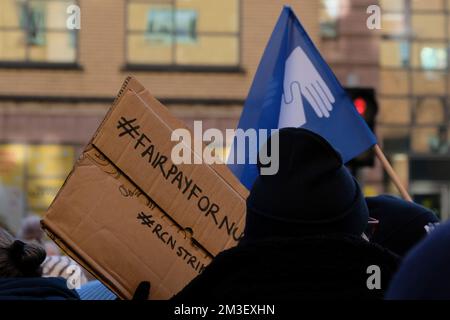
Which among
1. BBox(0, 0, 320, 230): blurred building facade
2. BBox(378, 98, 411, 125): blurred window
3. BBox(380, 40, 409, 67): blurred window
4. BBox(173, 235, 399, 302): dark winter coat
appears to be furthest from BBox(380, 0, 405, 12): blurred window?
BBox(173, 235, 399, 302): dark winter coat

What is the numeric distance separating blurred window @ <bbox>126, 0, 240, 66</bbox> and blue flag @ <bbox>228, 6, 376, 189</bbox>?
1013cm

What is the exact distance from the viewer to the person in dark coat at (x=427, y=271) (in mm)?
1234

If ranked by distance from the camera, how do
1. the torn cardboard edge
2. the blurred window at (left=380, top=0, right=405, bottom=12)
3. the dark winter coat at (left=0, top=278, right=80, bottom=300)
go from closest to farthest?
the torn cardboard edge, the dark winter coat at (left=0, top=278, right=80, bottom=300), the blurred window at (left=380, top=0, right=405, bottom=12)

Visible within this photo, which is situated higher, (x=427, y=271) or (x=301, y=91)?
(x=301, y=91)

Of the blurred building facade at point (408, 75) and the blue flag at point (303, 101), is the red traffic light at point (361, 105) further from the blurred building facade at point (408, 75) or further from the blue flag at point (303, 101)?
the blurred building facade at point (408, 75)

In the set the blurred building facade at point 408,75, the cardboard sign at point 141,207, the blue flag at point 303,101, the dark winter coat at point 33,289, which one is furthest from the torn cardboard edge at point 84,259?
the blurred building facade at point 408,75

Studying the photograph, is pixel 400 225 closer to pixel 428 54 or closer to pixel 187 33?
pixel 187 33

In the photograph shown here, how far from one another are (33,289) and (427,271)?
1501 millimetres

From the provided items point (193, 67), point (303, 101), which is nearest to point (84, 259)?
point (303, 101)

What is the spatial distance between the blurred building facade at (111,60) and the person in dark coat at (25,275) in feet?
37.0

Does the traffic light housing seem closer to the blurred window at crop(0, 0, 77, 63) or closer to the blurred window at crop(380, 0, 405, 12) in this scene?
the blurred window at crop(380, 0, 405, 12)

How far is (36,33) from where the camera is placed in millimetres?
14148

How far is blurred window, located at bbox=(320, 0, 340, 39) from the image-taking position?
14.4 metres

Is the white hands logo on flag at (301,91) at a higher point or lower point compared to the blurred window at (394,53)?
lower
